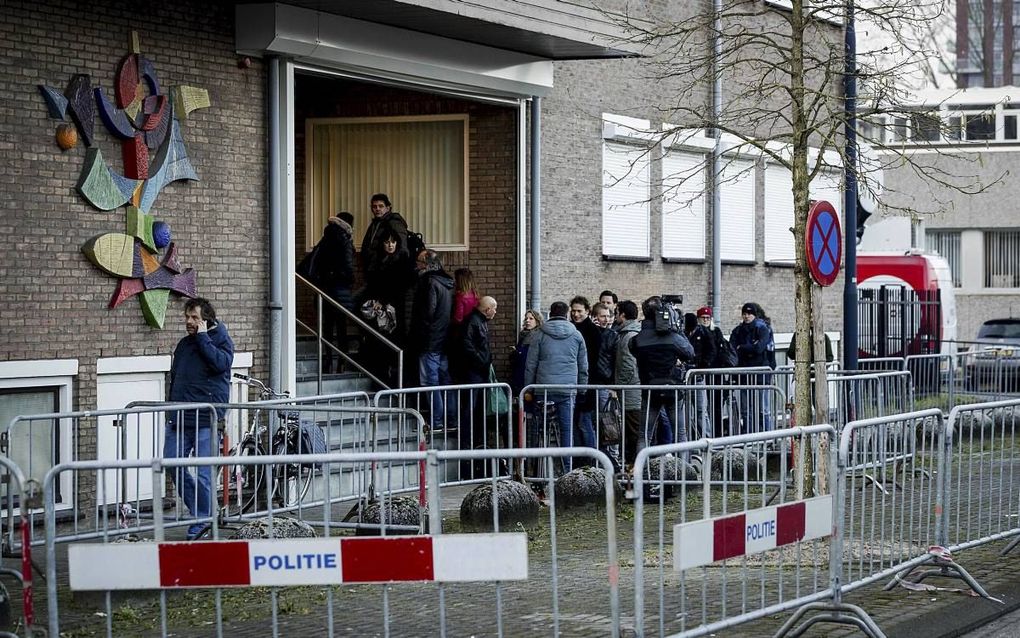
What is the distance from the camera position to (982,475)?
11.3 meters

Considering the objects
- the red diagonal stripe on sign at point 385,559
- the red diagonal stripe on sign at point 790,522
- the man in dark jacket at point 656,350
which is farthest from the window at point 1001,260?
the red diagonal stripe on sign at point 385,559

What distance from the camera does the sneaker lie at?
31.1ft

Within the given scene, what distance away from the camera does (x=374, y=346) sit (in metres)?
18.0

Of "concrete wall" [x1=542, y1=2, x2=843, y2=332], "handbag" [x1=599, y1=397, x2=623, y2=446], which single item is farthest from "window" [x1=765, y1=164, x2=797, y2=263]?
"handbag" [x1=599, y1=397, x2=623, y2=446]

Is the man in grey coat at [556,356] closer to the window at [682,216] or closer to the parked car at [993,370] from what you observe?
the window at [682,216]

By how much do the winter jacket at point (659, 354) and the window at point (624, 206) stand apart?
14.0ft

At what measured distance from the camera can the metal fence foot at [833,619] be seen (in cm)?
835

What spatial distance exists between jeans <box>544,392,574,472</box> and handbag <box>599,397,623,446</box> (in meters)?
0.33

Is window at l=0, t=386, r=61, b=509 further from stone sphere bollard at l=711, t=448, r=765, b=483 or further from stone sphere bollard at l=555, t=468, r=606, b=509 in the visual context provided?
stone sphere bollard at l=711, t=448, r=765, b=483

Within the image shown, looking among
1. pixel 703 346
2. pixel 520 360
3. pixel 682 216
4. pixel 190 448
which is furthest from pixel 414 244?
pixel 190 448

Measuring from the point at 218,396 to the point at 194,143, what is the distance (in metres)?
3.27

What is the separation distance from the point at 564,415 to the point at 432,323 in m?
2.26

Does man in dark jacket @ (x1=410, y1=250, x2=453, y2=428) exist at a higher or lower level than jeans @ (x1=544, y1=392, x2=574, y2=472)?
higher

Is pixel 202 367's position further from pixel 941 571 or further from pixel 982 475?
Result: pixel 982 475
